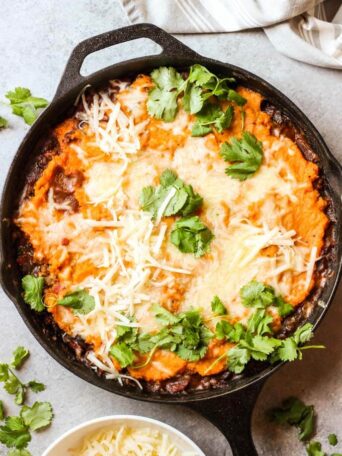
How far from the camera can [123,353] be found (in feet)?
10.5

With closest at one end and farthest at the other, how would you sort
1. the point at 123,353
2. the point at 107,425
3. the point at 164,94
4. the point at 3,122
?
the point at 123,353, the point at 164,94, the point at 107,425, the point at 3,122

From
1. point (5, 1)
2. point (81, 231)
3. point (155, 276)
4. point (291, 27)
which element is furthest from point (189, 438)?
point (5, 1)

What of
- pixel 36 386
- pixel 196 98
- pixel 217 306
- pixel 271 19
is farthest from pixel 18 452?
pixel 271 19

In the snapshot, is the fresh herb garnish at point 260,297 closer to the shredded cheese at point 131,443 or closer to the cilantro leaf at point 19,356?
the shredded cheese at point 131,443

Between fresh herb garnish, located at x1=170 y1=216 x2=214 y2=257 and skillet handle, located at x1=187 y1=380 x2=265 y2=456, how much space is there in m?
0.70

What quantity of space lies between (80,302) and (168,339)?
454mm

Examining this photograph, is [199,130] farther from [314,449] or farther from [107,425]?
[314,449]

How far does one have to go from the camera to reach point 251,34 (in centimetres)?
370

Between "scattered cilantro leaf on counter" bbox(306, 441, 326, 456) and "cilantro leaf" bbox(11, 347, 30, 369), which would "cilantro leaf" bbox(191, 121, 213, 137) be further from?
"scattered cilantro leaf on counter" bbox(306, 441, 326, 456)

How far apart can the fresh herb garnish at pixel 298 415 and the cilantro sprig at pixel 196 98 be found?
1.52 meters

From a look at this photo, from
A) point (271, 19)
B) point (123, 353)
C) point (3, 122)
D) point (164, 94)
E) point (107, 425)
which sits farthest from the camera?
point (3, 122)

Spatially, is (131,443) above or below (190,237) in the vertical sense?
below

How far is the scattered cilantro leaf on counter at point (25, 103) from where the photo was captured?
141 inches

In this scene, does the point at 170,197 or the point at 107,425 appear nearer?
the point at 170,197
